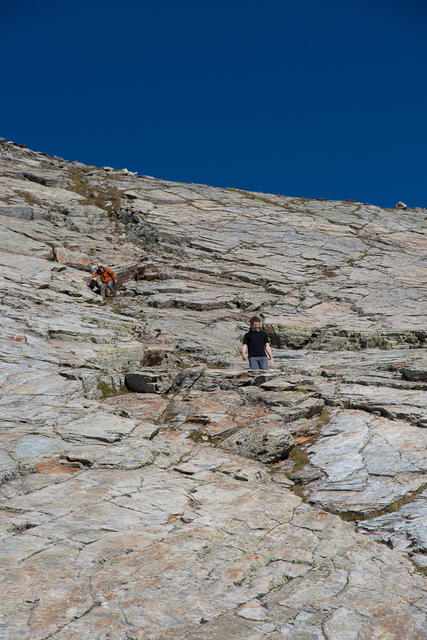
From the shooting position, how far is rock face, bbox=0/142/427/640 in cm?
566

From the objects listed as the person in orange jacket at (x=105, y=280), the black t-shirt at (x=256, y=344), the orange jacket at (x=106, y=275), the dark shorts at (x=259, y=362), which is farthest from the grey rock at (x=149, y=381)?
the orange jacket at (x=106, y=275)

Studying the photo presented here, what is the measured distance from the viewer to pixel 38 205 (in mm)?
33719

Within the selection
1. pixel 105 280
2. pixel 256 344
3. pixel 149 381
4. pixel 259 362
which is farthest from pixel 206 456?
pixel 105 280

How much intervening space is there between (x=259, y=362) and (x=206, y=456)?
5491mm

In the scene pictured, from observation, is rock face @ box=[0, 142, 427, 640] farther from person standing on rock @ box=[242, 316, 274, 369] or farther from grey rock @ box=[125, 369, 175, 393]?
person standing on rock @ box=[242, 316, 274, 369]

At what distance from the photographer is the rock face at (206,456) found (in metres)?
5.66

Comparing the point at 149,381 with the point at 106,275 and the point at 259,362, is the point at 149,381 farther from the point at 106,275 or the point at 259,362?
the point at 106,275

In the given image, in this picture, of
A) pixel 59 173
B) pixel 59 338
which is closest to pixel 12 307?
pixel 59 338

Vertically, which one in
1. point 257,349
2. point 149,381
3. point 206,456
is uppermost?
point 257,349

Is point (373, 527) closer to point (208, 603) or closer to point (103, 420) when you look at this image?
point (208, 603)

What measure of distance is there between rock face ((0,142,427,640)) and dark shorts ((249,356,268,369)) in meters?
0.86

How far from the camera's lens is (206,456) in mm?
10008

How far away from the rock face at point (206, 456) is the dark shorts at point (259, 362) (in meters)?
0.86

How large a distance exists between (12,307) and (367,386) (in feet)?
43.3
